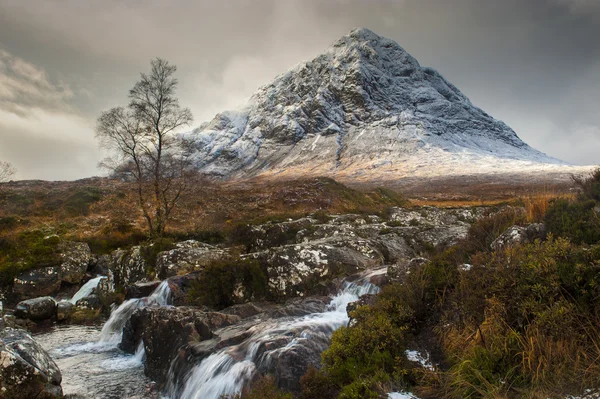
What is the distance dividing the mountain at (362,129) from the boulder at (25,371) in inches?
3830

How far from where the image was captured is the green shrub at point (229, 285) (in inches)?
440

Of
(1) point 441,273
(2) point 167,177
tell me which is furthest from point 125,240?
(1) point 441,273

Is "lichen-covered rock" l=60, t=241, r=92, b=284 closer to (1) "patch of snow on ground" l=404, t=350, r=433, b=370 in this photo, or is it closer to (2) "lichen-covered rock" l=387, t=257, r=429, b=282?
(2) "lichen-covered rock" l=387, t=257, r=429, b=282

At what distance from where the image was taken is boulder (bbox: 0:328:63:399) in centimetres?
621

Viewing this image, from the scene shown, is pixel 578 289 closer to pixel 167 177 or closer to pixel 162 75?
pixel 167 177

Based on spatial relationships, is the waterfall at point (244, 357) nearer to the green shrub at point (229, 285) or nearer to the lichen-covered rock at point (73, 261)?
the green shrub at point (229, 285)

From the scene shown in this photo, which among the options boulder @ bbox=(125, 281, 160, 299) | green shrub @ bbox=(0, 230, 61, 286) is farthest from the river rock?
green shrub @ bbox=(0, 230, 61, 286)

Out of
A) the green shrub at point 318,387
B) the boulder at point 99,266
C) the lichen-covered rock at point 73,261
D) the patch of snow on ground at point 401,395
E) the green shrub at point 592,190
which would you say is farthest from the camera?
the boulder at point 99,266

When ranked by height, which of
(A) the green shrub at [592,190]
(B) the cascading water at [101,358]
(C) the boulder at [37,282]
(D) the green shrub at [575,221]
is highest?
(A) the green shrub at [592,190]

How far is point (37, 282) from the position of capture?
1655cm

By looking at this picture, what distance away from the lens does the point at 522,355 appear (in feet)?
14.9

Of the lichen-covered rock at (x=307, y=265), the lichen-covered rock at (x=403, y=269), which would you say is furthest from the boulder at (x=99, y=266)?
the lichen-covered rock at (x=403, y=269)

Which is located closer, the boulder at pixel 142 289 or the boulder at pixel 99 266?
the boulder at pixel 142 289

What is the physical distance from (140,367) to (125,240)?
639 inches
